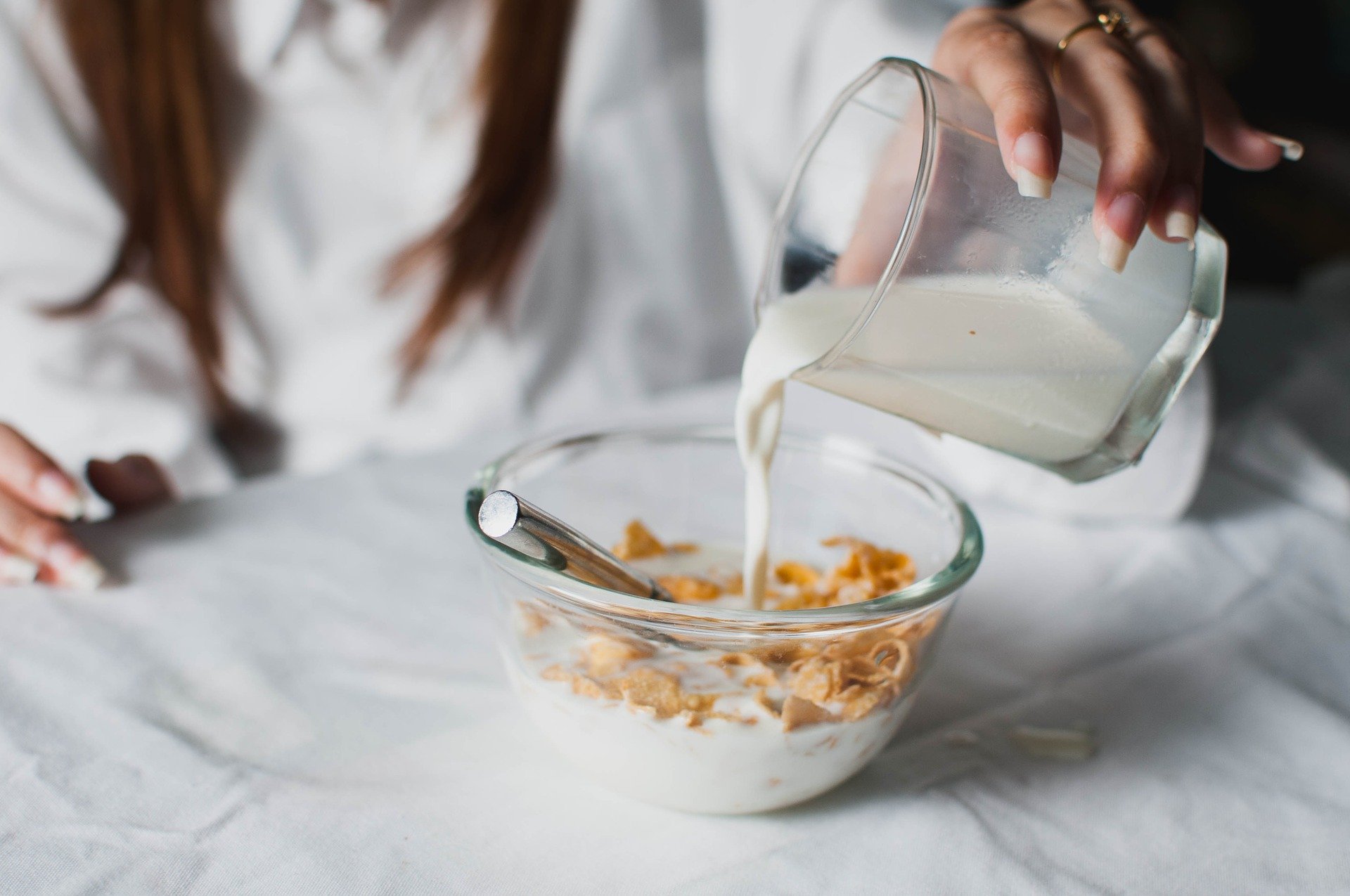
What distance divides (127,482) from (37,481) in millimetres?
70

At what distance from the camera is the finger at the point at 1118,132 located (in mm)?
395

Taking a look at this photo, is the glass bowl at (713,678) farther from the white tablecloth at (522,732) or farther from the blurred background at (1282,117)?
the blurred background at (1282,117)

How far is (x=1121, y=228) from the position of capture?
1.29ft

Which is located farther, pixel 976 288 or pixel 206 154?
pixel 206 154

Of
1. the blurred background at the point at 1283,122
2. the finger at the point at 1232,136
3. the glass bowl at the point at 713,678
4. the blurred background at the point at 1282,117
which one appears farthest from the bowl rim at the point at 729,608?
the blurred background at the point at 1282,117

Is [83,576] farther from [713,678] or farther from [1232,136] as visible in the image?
[1232,136]

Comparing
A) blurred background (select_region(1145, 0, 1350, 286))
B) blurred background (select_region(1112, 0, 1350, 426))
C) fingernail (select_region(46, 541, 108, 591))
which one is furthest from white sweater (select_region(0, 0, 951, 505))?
blurred background (select_region(1145, 0, 1350, 286))

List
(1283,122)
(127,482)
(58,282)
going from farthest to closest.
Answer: (1283,122), (58,282), (127,482)

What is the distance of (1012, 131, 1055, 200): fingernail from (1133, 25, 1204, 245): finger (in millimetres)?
67

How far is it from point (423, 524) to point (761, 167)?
1.83 feet

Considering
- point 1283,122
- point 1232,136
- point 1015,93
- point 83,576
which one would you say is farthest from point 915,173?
point 1283,122

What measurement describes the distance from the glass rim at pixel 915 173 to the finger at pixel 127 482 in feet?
1.37

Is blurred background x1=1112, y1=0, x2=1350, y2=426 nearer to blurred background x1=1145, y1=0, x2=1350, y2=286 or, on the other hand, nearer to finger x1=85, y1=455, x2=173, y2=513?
blurred background x1=1145, y1=0, x2=1350, y2=286

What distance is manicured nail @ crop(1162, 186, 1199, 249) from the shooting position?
421 mm
